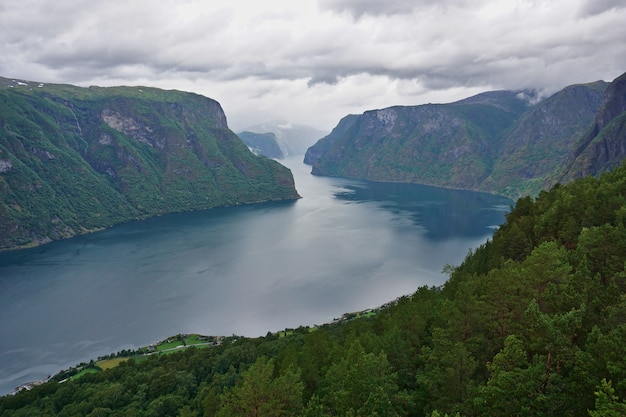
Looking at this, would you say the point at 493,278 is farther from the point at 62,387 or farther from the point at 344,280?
the point at 344,280

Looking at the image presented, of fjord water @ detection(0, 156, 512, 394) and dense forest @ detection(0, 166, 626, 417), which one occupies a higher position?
dense forest @ detection(0, 166, 626, 417)

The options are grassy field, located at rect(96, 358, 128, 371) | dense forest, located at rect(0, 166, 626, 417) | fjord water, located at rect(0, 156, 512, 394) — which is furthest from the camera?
fjord water, located at rect(0, 156, 512, 394)

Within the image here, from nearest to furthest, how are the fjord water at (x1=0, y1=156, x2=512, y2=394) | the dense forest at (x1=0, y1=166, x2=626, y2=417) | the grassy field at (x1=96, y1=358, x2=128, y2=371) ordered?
the dense forest at (x1=0, y1=166, x2=626, y2=417) → the grassy field at (x1=96, y1=358, x2=128, y2=371) → the fjord water at (x1=0, y1=156, x2=512, y2=394)

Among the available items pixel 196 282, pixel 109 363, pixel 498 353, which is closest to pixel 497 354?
pixel 498 353

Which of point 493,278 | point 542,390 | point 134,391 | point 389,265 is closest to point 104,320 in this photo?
point 134,391

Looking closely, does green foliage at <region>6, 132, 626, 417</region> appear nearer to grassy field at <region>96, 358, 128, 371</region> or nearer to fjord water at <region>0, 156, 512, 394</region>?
grassy field at <region>96, 358, 128, 371</region>

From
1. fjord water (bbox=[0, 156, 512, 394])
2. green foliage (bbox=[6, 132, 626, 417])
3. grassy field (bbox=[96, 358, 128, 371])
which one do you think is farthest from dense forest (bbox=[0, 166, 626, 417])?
fjord water (bbox=[0, 156, 512, 394])

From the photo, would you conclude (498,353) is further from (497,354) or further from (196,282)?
(196,282)
